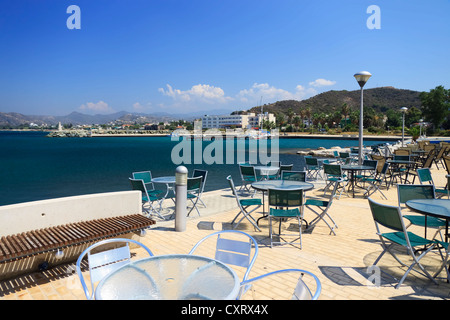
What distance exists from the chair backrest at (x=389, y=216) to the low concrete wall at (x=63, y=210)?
345 cm

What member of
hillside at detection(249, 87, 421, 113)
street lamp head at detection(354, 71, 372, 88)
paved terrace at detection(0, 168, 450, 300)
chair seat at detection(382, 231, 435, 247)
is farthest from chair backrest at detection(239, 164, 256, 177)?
hillside at detection(249, 87, 421, 113)

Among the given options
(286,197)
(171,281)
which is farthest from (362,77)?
(171,281)

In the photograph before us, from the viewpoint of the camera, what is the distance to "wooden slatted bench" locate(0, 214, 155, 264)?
325 cm

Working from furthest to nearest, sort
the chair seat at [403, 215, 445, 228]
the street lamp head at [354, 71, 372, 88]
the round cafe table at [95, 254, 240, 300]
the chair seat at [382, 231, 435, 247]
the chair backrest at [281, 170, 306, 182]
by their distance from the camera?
1. the street lamp head at [354, 71, 372, 88]
2. the chair backrest at [281, 170, 306, 182]
3. the chair seat at [403, 215, 445, 228]
4. the chair seat at [382, 231, 435, 247]
5. the round cafe table at [95, 254, 240, 300]

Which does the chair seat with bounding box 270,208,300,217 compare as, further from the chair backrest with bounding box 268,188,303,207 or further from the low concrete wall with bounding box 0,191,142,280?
the low concrete wall with bounding box 0,191,142,280

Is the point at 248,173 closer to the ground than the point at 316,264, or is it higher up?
higher up

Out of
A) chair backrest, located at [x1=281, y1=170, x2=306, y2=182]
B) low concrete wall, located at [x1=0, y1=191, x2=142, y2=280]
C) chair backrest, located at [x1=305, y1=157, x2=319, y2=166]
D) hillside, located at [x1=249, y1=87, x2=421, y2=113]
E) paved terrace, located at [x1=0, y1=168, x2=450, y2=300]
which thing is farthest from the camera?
hillside, located at [x1=249, y1=87, x2=421, y2=113]

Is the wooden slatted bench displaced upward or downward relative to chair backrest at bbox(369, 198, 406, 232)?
downward

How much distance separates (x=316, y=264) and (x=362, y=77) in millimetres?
6965

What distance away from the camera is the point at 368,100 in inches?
5103

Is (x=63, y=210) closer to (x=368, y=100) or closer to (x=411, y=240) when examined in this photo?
(x=411, y=240)

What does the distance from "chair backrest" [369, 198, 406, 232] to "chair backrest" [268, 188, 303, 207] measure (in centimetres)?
125

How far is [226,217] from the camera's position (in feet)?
20.9

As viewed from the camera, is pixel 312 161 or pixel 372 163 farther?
pixel 312 161
